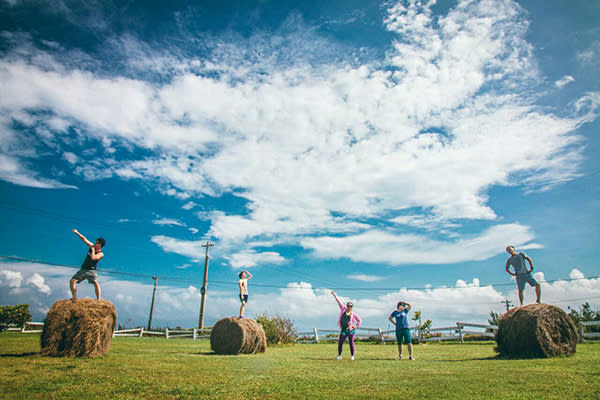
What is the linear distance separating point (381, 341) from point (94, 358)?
23857 mm

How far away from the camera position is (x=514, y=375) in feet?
22.4

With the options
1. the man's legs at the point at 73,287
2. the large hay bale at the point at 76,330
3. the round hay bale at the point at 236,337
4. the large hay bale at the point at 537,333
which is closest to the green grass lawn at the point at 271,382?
the large hay bale at the point at 76,330

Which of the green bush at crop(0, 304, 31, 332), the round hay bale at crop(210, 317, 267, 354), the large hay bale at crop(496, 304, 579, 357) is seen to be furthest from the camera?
the green bush at crop(0, 304, 31, 332)

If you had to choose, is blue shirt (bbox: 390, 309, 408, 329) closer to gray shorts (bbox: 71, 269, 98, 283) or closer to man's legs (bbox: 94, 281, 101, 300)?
man's legs (bbox: 94, 281, 101, 300)

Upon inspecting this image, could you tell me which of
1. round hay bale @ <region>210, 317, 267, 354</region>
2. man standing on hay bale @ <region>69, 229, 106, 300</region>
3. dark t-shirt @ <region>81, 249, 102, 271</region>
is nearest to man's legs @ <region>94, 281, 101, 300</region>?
man standing on hay bale @ <region>69, 229, 106, 300</region>

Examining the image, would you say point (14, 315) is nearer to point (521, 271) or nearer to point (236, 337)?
point (236, 337)

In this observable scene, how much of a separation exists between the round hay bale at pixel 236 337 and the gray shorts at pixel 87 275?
5.19 m

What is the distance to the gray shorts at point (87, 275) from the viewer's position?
10.0m

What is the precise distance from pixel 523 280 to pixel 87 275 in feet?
44.7

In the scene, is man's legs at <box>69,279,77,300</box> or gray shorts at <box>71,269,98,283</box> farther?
gray shorts at <box>71,269,98,283</box>

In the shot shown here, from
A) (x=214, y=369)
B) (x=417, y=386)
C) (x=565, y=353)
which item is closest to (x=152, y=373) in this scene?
(x=214, y=369)

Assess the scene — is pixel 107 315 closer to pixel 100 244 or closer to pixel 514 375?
pixel 100 244

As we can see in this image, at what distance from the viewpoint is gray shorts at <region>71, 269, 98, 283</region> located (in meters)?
10.0

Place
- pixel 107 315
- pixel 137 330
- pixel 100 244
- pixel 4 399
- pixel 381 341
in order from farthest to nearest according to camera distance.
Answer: pixel 137 330 < pixel 381 341 < pixel 100 244 < pixel 107 315 < pixel 4 399
